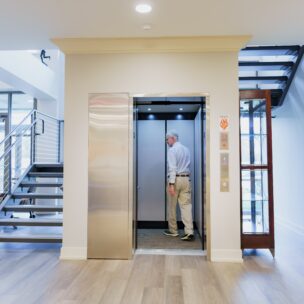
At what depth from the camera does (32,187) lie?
5.55m

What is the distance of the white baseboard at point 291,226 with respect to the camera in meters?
4.94

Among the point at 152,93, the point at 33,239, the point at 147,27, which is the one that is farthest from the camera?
the point at 33,239

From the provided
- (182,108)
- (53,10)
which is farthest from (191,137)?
(53,10)

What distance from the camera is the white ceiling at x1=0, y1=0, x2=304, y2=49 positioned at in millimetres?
2934

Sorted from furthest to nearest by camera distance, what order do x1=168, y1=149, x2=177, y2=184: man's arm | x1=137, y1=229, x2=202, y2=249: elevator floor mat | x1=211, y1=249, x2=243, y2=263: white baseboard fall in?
x1=168, y1=149, x2=177, y2=184: man's arm, x1=137, y1=229, x2=202, y2=249: elevator floor mat, x1=211, y1=249, x2=243, y2=263: white baseboard

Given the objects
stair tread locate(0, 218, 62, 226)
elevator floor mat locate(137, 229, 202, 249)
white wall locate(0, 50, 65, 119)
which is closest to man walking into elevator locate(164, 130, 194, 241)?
elevator floor mat locate(137, 229, 202, 249)

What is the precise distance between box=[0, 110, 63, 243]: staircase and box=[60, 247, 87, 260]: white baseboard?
1.34 ft

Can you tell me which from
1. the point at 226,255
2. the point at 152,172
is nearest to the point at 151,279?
the point at 226,255

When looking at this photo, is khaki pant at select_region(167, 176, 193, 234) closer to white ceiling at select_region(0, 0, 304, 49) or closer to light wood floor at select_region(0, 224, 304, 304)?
light wood floor at select_region(0, 224, 304, 304)

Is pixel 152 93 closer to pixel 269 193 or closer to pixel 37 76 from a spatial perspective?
pixel 269 193

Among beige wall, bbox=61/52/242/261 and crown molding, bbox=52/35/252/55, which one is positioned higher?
crown molding, bbox=52/35/252/55

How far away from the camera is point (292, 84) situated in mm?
5094

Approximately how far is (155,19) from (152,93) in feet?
2.97

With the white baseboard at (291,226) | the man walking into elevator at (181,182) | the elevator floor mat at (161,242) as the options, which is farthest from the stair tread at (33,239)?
the white baseboard at (291,226)
